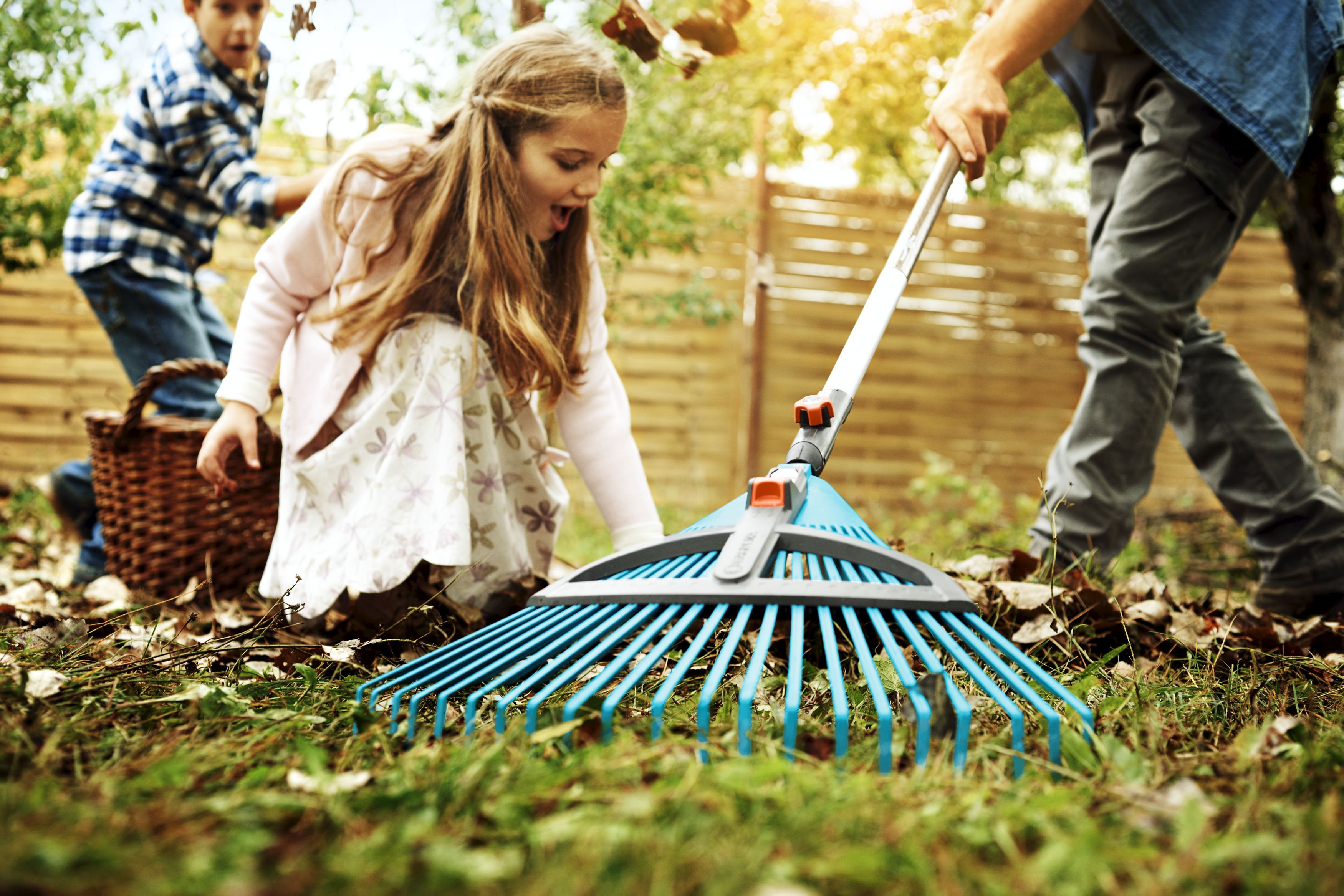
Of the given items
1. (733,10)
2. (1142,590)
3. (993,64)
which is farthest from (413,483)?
(1142,590)

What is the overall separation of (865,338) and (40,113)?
8.95 feet

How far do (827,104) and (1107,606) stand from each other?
4.47 meters

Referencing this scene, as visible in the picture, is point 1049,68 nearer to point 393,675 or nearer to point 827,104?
point 393,675

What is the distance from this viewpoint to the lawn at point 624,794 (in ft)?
1.90

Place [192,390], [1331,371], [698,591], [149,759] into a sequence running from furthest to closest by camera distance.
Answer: [1331,371], [192,390], [698,591], [149,759]

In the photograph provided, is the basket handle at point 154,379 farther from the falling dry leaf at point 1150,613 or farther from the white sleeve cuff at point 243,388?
the falling dry leaf at point 1150,613

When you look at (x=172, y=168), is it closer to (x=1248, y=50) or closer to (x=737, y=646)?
(x=737, y=646)

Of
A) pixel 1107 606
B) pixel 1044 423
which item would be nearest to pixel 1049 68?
pixel 1107 606

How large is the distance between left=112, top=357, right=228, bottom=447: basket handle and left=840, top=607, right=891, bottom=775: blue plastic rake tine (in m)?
1.49

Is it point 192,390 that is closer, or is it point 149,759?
point 149,759

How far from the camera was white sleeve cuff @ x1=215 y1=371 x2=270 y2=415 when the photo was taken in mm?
1571

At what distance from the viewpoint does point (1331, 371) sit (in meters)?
2.92

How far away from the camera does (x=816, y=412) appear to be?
1.33 metres

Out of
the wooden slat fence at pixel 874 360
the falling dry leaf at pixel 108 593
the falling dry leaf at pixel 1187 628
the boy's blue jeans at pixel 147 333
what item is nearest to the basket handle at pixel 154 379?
the boy's blue jeans at pixel 147 333
